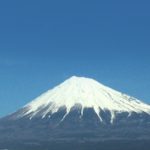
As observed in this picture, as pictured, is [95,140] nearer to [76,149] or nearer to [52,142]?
[52,142]

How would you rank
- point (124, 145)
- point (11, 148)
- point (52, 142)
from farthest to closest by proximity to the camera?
point (52, 142) < point (124, 145) < point (11, 148)

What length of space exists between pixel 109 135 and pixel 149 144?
82.5 ft

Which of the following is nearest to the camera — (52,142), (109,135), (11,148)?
(11,148)

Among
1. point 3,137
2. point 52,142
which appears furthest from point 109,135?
point 3,137

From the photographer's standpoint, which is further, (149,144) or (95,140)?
(95,140)

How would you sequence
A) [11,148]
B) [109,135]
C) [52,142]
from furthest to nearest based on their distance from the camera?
[109,135], [52,142], [11,148]

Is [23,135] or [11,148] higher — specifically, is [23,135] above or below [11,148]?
above

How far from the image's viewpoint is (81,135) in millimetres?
189500

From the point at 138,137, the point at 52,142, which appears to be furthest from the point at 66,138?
the point at 138,137

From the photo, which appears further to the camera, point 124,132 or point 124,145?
point 124,132

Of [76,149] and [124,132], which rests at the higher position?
[124,132]

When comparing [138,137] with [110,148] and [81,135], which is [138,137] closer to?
[81,135]

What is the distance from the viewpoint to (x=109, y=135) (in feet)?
622

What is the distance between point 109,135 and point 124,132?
10.8 meters
